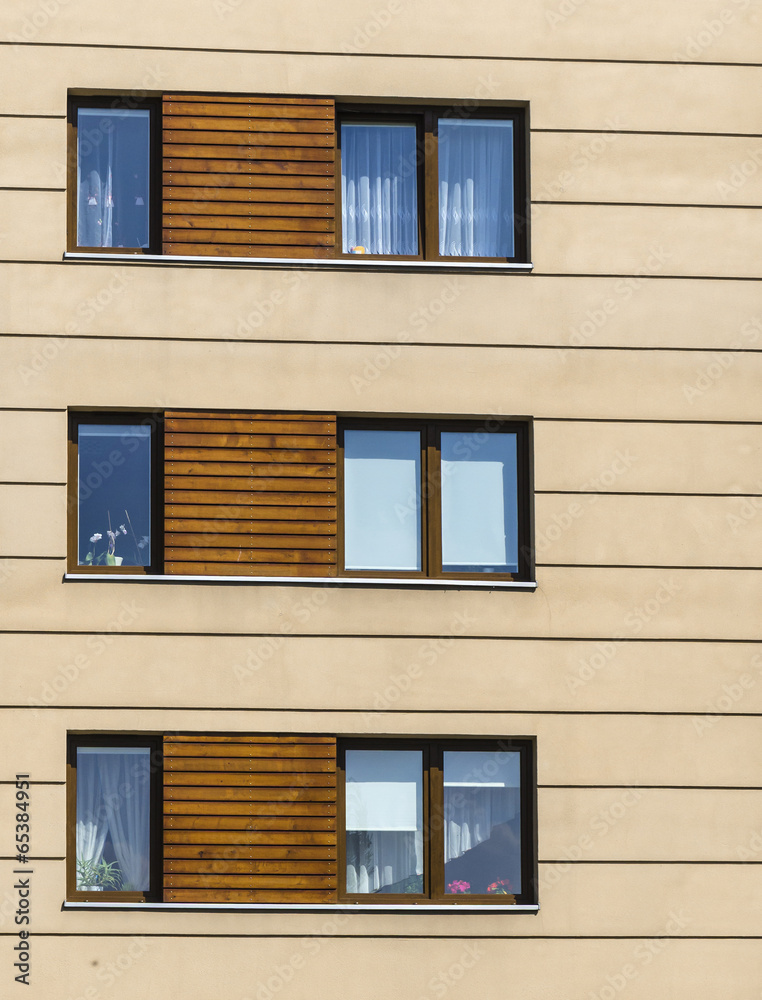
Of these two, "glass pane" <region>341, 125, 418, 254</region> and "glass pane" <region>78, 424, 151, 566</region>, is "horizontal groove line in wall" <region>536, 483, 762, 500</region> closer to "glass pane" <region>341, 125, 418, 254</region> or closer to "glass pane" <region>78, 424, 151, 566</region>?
"glass pane" <region>341, 125, 418, 254</region>

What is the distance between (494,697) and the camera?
13.5 metres

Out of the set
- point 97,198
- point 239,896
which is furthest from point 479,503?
point 97,198

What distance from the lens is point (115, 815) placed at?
44.3 ft

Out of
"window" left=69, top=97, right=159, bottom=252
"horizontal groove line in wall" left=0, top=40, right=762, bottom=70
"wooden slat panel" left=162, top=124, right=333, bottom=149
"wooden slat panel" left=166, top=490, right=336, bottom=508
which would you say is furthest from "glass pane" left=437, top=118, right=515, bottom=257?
"wooden slat panel" left=166, top=490, right=336, bottom=508

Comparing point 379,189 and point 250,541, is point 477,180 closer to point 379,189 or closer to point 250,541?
point 379,189

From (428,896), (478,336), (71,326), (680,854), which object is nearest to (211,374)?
(71,326)

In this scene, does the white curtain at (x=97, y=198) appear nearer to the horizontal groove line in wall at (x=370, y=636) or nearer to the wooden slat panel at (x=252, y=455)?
the wooden slat panel at (x=252, y=455)

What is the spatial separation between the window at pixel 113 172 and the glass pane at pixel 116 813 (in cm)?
569

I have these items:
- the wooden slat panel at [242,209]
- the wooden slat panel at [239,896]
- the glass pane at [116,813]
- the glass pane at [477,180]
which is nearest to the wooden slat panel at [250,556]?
the glass pane at [116,813]

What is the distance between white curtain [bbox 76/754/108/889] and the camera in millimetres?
13453

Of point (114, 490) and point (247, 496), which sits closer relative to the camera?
point (247, 496)

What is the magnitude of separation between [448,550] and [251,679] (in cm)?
263

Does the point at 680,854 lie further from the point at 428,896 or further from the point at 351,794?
the point at 351,794

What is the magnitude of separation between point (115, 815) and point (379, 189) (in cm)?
767
